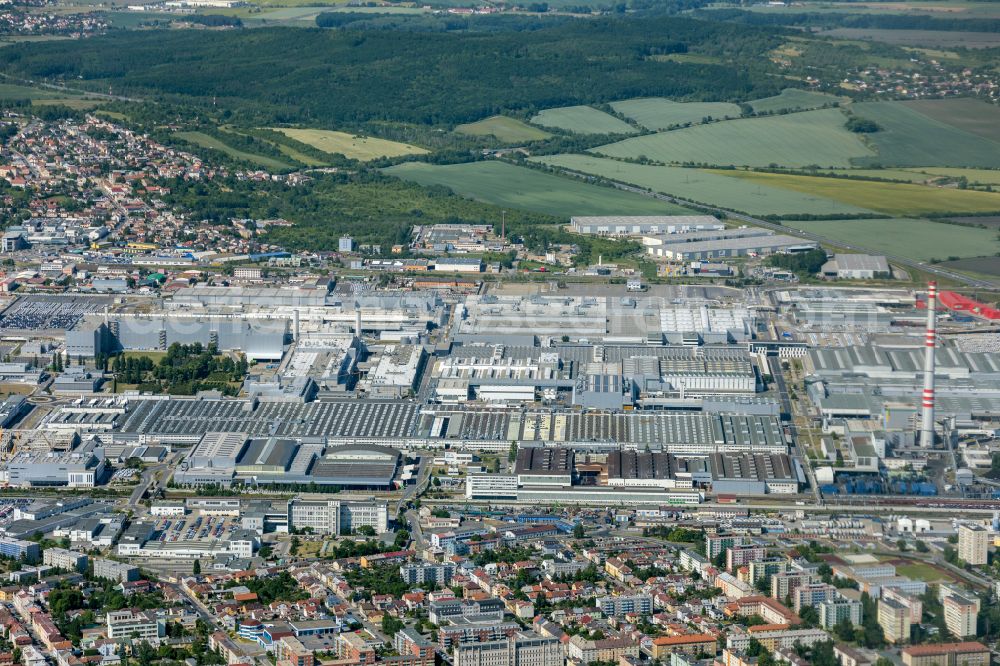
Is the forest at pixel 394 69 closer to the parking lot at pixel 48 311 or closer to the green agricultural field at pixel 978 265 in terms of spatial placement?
the parking lot at pixel 48 311

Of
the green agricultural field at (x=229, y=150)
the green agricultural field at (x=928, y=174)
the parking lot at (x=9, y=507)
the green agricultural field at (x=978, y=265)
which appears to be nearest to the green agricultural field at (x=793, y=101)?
the green agricultural field at (x=928, y=174)

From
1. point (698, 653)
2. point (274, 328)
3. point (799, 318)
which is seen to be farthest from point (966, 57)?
point (698, 653)

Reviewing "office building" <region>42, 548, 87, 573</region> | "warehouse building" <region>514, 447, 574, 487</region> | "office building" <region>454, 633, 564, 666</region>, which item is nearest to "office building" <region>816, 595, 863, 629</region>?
"office building" <region>454, 633, 564, 666</region>

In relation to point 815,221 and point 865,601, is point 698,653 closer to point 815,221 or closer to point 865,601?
point 865,601

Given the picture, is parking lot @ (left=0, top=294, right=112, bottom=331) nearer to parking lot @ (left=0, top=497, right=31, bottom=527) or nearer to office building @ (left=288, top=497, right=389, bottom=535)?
parking lot @ (left=0, top=497, right=31, bottom=527)

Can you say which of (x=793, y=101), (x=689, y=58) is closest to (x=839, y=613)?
(x=793, y=101)

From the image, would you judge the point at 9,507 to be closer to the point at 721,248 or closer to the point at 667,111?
the point at 721,248
